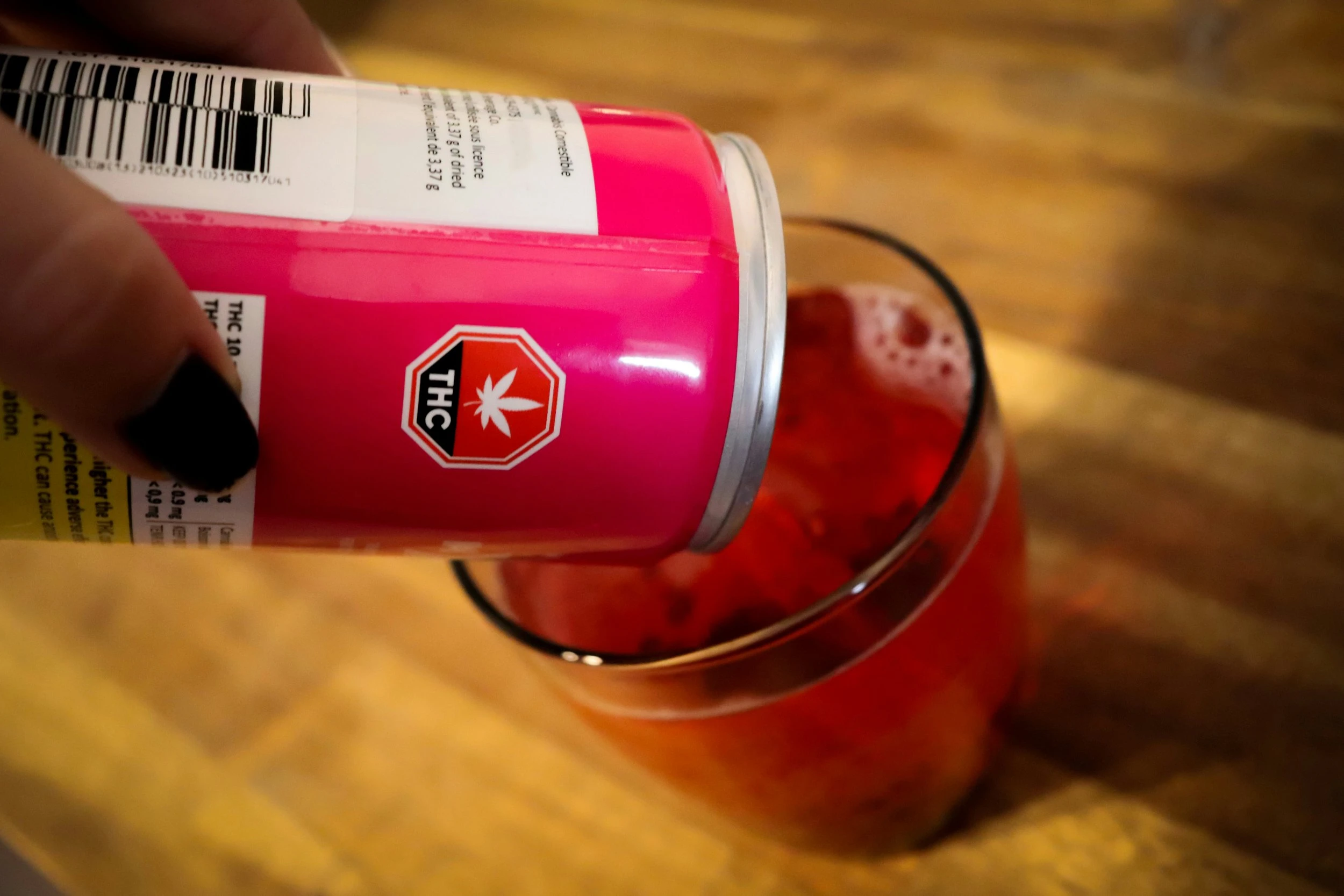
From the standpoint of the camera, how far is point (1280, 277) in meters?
0.70

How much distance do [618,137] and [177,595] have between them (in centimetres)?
51

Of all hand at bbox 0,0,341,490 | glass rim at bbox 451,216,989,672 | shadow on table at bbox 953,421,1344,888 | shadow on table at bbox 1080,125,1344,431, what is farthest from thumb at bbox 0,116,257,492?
shadow on table at bbox 1080,125,1344,431

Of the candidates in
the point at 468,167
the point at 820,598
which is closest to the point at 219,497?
the point at 468,167

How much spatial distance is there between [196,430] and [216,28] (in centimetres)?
24

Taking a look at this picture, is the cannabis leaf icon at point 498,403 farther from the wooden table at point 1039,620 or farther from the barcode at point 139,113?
the wooden table at point 1039,620

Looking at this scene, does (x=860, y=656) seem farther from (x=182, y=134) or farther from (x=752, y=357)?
(x=182, y=134)

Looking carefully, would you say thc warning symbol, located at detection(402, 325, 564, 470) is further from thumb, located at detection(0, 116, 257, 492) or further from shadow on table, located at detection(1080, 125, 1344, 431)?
shadow on table, located at detection(1080, 125, 1344, 431)

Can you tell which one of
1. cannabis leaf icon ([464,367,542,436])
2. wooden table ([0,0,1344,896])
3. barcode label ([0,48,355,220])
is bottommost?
wooden table ([0,0,1344,896])

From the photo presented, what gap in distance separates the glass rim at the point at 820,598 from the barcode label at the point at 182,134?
200 millimetres

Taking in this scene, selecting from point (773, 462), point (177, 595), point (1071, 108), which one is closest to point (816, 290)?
point (773, 462)

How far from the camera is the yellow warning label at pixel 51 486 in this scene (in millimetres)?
344

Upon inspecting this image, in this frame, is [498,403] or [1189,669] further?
[1189,669]

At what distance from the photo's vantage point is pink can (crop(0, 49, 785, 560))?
0.35 m

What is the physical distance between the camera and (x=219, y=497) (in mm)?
368
